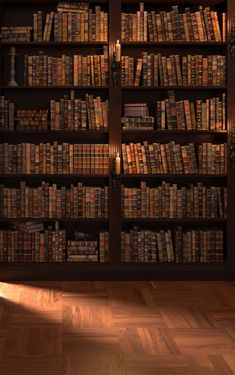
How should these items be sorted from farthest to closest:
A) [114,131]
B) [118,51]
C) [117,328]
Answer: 1. [114,131]
2. [118,51]
3. [117,328]

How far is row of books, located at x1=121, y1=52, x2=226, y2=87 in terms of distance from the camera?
207 inches

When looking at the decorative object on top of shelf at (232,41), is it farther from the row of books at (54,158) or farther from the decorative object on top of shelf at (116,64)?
the row of books at (54,158)

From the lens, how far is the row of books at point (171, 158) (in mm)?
5270

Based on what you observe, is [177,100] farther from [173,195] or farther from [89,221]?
[89,221]

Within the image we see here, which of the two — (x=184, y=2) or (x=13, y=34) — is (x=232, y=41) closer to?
(x=184, y=2)

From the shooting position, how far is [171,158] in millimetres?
5285

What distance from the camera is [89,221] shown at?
555 cm

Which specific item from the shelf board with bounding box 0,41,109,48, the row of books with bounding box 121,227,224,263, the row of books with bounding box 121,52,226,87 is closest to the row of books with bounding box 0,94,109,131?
the row of books with bounding box 121,52,226,87

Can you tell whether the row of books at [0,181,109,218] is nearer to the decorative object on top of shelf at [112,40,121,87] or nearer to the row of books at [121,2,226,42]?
the decorative object on top of shelf at [112,40,121,87]

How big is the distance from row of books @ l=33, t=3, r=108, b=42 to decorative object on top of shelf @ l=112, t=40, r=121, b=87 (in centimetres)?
15

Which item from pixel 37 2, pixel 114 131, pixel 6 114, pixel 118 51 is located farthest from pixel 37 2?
pixel 114 131

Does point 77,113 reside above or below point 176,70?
below

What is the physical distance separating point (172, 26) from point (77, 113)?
0.99 m

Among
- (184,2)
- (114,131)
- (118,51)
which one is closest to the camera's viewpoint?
(118,51)
